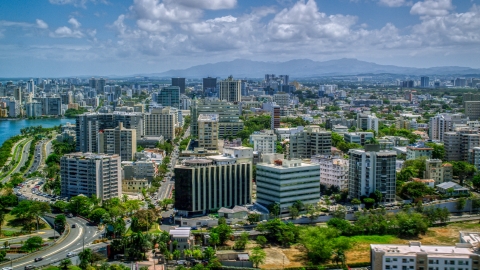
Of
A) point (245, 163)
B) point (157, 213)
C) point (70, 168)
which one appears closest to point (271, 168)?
point (245, 163)

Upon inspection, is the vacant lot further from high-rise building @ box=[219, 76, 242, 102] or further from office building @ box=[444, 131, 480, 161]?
high-rise building @ box=[219, 76, 242, 102]

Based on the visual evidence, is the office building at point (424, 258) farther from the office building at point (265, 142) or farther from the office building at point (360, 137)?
the office building at point (360, 137)

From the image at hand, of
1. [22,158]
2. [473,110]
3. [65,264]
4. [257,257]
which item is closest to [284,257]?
[257,257]

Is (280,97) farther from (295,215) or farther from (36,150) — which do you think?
(295,215)

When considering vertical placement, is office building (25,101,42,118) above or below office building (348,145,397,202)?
above

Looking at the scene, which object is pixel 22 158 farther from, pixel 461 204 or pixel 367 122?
pixel 461 204

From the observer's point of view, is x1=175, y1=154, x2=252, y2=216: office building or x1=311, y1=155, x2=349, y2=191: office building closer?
x1=175, y1=154, x2=252, y2=216: office building

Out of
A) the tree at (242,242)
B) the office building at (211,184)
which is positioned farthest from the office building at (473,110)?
the tree at (242,242)

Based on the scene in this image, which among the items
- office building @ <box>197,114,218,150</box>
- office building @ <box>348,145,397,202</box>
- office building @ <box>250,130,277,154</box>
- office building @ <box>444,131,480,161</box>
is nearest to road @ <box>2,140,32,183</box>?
office building @ <box>197,114,218,150</box>
